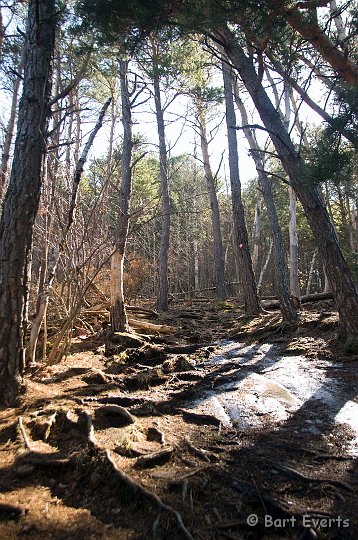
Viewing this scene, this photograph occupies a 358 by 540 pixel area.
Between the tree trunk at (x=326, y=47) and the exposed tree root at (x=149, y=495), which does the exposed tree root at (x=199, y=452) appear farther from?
the tree trunk at (x=326, y=47)

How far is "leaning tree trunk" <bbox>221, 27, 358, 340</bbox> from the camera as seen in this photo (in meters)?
6.32

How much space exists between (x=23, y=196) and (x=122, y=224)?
3655 mm

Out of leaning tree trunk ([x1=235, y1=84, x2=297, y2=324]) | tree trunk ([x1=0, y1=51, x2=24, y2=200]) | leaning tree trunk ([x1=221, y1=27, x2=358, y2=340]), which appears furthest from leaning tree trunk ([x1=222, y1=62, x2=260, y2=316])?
tree trunk ([x1=0, y1=51, x2=24, y2=200])

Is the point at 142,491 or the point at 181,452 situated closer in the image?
the point at 142,491

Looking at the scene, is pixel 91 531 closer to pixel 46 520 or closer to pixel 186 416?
pixel 46 520

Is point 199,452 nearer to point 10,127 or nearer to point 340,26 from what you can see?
point 340,26

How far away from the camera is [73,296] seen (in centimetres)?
591

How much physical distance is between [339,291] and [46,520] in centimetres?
573

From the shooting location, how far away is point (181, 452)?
9.91 feet

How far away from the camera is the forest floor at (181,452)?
2.13 metres

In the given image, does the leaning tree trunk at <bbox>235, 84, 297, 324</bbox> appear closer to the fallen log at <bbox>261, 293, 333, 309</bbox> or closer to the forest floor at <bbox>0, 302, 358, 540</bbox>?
the fallen log at <bbox>261, 293, 333, 309</bbox>

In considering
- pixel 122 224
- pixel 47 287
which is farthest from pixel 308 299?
pixel 47 287

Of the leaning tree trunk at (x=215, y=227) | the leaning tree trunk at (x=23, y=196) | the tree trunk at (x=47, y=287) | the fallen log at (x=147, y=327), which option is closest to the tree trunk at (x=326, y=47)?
the tree trunk at (x=47, y=287)

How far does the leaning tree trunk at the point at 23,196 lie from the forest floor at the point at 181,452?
1.85 ft
